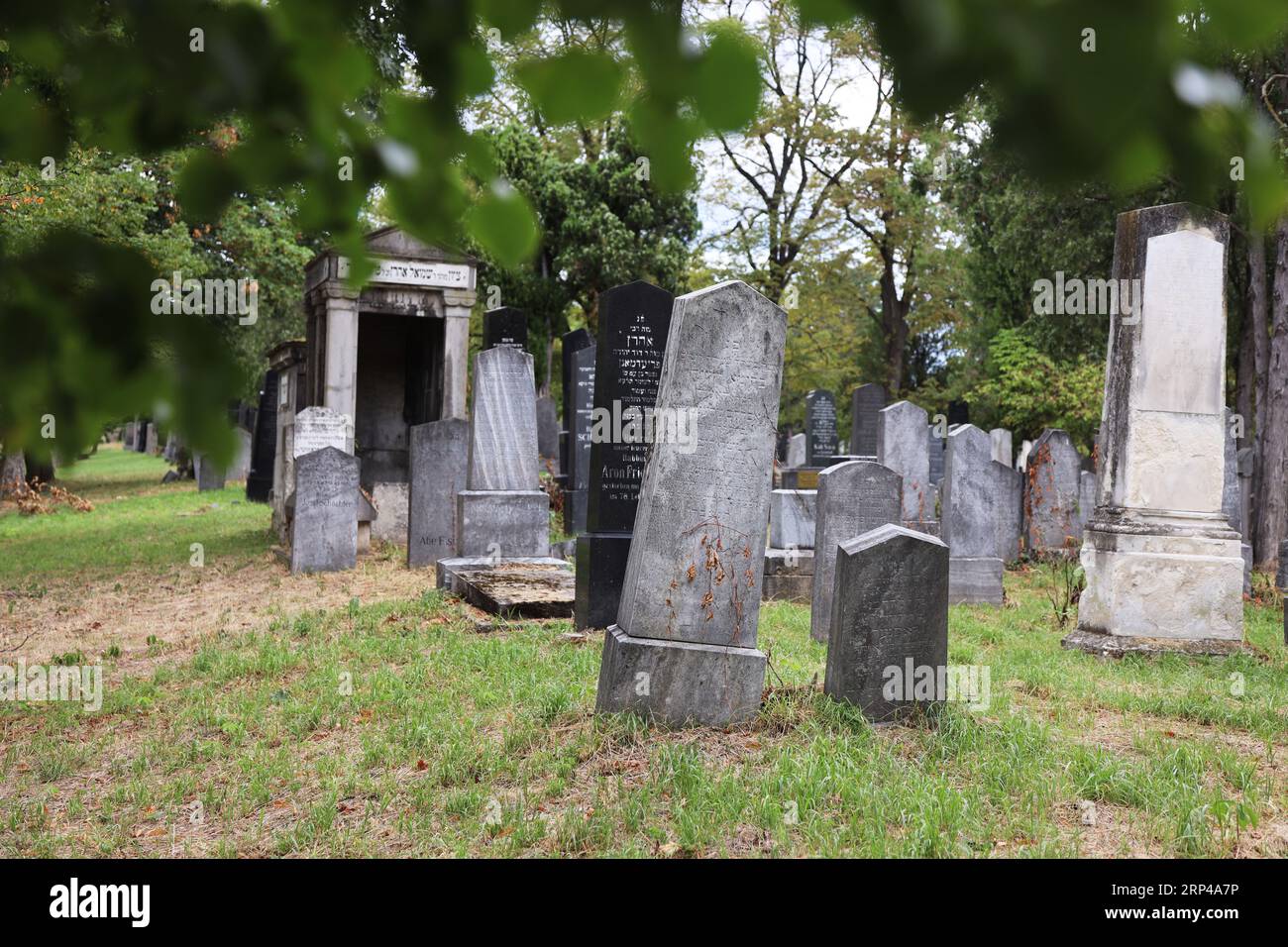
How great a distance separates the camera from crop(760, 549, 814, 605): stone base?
1080cm

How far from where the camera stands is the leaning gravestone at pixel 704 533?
17.5 ft

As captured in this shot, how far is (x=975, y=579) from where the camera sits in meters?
10.9

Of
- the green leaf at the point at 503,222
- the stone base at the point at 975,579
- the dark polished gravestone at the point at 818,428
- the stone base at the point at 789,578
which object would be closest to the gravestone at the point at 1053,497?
the stone base at the point at 975,579

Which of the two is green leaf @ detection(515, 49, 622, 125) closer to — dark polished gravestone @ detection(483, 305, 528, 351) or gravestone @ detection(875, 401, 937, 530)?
dark polished gravestone @ detection(483, 305, 528, 351)

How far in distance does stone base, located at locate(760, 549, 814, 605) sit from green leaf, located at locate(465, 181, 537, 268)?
959 cm

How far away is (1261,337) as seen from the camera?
14031 millimetres

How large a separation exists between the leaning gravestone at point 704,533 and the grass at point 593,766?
24 centimetres

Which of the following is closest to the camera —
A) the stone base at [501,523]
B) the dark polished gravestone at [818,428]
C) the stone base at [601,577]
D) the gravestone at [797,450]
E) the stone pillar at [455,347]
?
the stone base at [601,577]

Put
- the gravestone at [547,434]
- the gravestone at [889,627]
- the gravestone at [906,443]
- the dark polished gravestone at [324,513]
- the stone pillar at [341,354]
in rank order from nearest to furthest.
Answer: the gravestone at [889,627], the dark polished gravestone at [324,513], the gravestone at [906,443], the stone pillar at [341,354], the gravestone at [547,434]

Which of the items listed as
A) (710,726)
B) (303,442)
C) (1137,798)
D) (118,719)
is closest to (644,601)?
(710,726)

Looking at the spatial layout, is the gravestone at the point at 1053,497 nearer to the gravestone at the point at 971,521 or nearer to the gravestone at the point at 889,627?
the gravestone at the point at 971,521

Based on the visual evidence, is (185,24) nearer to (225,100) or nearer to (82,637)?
(225,100)

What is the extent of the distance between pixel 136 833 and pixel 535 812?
1760 mm

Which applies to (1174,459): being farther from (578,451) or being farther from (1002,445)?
(1002,445)
